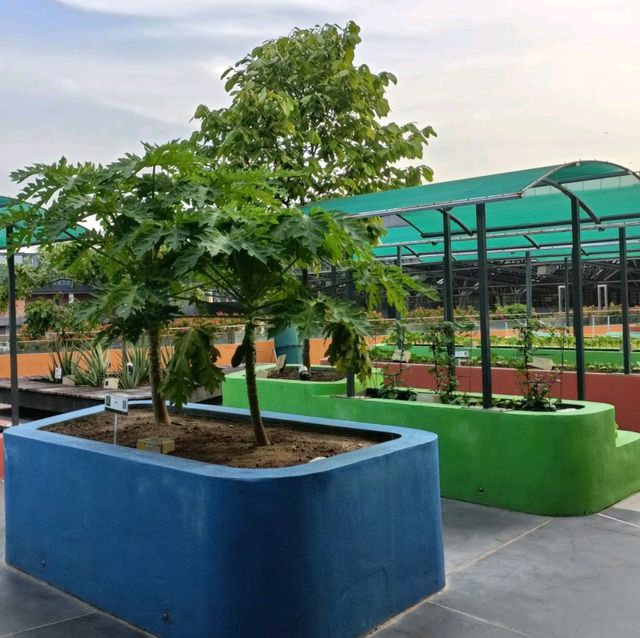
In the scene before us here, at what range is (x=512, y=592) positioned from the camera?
4.07m

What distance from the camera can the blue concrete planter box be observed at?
10.8 ft

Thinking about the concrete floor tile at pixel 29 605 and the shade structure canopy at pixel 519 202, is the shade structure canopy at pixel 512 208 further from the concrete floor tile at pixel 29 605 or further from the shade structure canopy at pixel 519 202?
the concrete floor tile at pixel 29 605

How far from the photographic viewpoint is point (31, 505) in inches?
178

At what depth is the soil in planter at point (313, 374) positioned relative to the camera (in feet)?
29.2

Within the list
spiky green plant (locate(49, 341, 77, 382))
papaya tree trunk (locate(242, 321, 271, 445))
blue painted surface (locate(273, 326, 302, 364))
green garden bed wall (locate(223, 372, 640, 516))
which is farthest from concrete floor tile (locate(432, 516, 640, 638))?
spiky green plant (locate(49, 341, 77, 382))

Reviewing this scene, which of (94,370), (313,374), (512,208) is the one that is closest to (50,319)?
(94,370)

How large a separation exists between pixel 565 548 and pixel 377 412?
2288 millimetres

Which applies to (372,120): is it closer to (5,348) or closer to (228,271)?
(228,271)

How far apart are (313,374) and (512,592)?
5413 millimetres

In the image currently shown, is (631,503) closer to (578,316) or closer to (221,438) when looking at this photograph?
(578,316)

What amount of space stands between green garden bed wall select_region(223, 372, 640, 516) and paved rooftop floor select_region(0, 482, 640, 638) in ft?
0.70

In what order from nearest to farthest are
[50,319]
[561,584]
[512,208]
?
[561,584]
[512,208]
[50,319]

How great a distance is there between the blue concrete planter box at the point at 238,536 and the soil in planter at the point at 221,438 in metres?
0.31

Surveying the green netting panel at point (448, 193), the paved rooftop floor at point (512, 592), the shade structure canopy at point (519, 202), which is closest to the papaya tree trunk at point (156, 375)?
the paved rooftop floor at point (512, 592)
